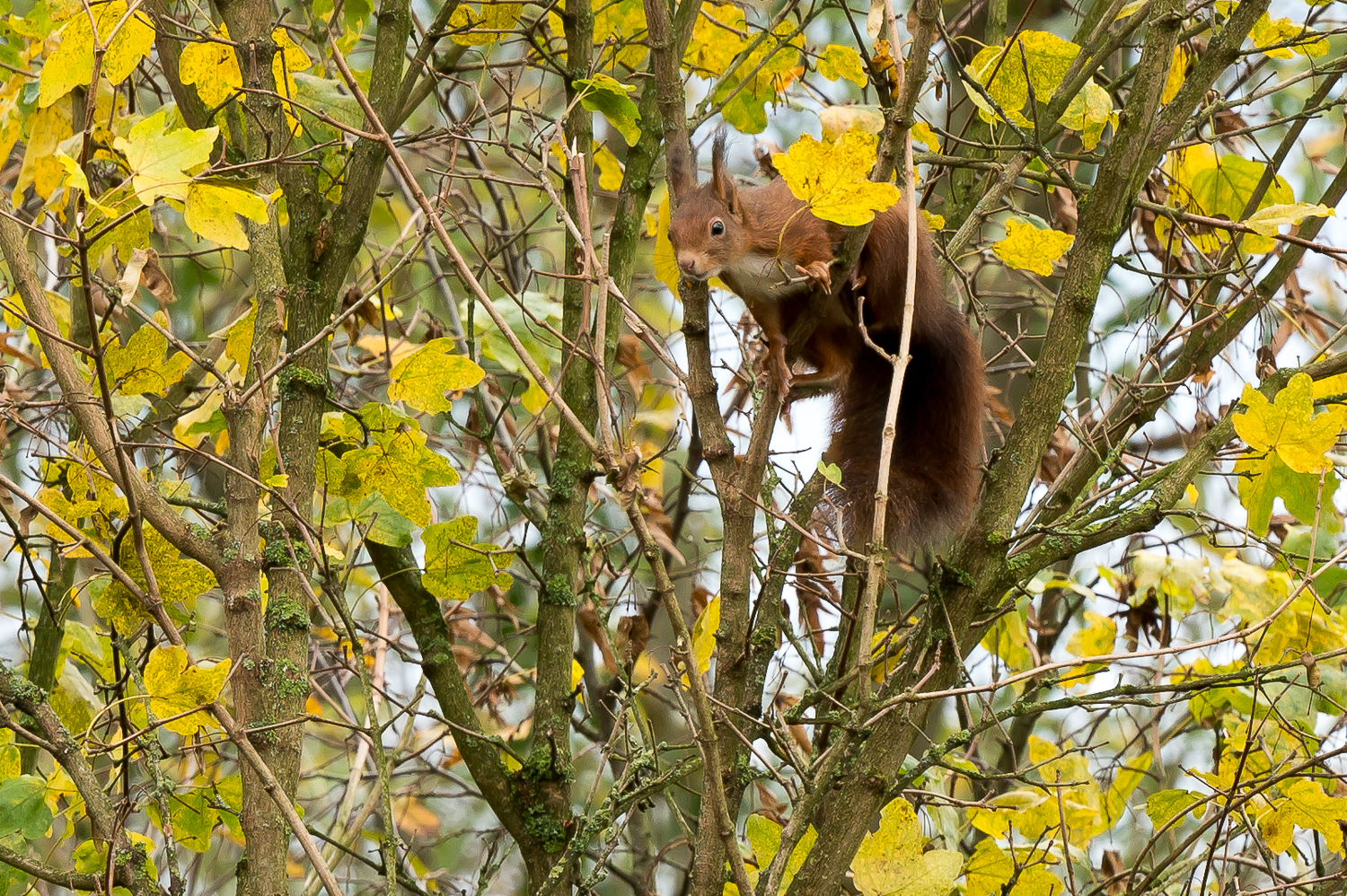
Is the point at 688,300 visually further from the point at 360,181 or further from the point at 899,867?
the point at 899,867

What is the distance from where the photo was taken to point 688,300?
224cm

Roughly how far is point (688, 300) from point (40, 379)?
287 centimetres

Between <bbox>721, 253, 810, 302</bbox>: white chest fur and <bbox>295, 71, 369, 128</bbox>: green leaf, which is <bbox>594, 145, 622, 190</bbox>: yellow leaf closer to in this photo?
<bbox>721, 253, 810, 302</bbox>: white chest fur

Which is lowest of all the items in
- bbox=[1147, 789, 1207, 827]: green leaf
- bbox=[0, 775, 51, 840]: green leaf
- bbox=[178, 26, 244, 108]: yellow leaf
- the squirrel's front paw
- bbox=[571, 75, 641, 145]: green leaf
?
bbox=[0, 775, 51, 840]: green leaf

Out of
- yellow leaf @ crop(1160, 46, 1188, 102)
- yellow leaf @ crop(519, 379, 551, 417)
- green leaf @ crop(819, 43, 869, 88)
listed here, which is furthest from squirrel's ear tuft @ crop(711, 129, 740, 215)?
yellow leaf @ crop(1160, 46, 1188, 102)

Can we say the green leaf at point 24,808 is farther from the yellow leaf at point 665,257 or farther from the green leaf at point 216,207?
the yellow leaf at point 665,257

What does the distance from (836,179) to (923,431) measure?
1.82m

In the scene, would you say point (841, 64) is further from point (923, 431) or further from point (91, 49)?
point (91, 49)

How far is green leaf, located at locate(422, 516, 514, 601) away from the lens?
2.63 metres

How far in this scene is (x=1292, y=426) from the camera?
6.48 ft

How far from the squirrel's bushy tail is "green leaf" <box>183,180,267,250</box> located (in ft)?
5.79

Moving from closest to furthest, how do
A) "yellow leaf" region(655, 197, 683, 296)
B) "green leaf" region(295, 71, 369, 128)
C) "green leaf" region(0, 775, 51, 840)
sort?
1. "green leaf" region(0, 775, 51, 840)
2. "green leaf" region(295, 71, 369, 128)
3. "yellow leaf" region(655, 197, 683, 296)

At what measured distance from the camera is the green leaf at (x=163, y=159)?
1575 mm

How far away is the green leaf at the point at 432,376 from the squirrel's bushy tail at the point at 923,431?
114 cm
